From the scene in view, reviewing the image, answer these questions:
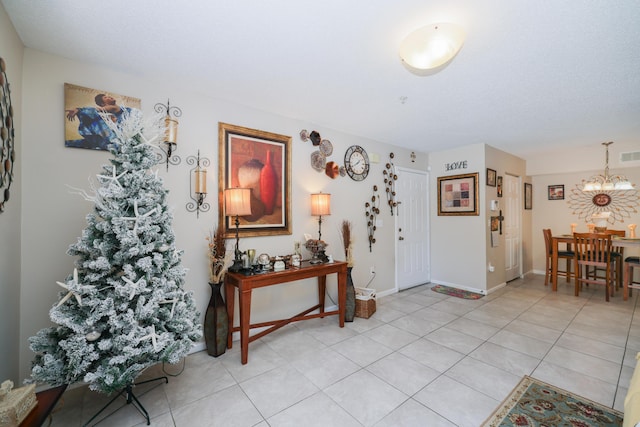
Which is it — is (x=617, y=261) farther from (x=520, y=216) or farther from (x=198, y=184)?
(x=198, y=184)

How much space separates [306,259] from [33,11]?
2.87 m

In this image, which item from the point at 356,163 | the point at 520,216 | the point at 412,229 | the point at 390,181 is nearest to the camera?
the point at 356,163

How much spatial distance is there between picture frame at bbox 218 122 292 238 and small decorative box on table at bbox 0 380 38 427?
163 centimetres

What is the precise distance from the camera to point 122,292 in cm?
158

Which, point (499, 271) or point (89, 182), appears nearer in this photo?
point (89, 182)

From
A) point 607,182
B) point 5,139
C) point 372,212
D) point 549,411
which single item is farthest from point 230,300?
point 607,182

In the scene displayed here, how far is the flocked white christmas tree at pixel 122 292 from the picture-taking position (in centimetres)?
150

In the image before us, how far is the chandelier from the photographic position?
13.7ft

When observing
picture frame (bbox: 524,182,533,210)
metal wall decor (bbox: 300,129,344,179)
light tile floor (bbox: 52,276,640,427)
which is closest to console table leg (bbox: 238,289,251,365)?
light tile floor (bbox: 52,276,640,427)

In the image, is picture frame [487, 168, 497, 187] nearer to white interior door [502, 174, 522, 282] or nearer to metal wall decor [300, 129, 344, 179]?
white interior door [502, 174, 522, 282]

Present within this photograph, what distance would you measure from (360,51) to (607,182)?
5.40 metres

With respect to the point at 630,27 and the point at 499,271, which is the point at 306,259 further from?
the point at 499,271

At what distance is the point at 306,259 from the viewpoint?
3.28 metres

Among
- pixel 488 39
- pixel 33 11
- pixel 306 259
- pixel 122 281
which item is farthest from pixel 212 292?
pixel 488 39
